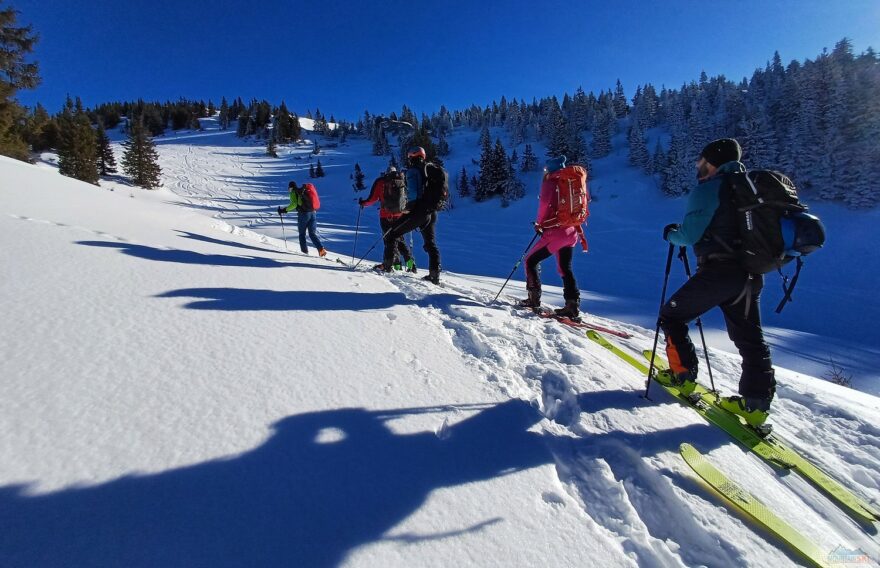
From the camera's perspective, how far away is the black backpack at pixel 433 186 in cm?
652

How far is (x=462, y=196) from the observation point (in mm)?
50594

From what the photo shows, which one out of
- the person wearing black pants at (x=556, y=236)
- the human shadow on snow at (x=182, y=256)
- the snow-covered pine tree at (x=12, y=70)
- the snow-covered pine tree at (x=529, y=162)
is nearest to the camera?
the human shadow on snow at (x=182, y=256)

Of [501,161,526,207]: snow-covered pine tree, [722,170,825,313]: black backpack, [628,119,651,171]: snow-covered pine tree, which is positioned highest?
A: [628,119,651,171]: snow-covered pine tree

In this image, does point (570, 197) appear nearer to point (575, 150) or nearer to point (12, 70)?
point (12, 70)

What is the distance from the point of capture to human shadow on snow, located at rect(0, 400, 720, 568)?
1.33m

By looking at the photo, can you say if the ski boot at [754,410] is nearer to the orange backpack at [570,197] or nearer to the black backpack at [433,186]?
the orange backpack at [570,197]

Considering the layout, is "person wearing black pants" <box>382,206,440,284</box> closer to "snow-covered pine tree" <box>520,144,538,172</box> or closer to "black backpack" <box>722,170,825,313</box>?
"black backpack" <box>722,170,825,313</box>

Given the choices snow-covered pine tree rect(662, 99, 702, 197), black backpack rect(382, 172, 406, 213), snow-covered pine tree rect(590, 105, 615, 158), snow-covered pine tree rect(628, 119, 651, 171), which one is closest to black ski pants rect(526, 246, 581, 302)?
black backpack rect(382, 172, 406, 213)

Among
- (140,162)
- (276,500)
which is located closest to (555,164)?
(276,500)

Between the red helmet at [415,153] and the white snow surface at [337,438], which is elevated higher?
the red helmet at [415,153]

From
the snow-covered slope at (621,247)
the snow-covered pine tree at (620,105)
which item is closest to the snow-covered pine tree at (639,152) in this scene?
the snow-covered slope at (621,247)

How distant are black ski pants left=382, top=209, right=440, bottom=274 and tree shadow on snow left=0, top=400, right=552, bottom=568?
471 centimetres

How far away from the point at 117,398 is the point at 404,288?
4024 mm

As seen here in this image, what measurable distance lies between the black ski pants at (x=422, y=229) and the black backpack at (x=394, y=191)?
64 cm
